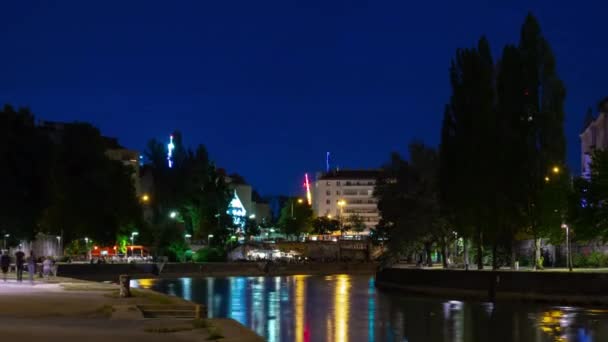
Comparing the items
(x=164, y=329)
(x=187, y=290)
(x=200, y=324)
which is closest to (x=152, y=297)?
(x=200, y=324)

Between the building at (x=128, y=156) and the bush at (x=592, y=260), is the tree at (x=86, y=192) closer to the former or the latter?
the bush at (x=592, y=260)

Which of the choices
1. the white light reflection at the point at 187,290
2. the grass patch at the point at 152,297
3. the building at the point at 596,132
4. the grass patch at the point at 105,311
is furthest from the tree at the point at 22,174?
the grass patch at the point at 105,311

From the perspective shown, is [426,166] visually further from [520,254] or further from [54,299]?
[54,299]

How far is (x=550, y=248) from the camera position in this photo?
259 feet

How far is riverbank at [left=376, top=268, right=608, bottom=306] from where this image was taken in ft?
179

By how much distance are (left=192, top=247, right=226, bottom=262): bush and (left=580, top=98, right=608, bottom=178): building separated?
2123 inches

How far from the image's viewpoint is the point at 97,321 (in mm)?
28500

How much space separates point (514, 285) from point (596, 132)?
47750 mm

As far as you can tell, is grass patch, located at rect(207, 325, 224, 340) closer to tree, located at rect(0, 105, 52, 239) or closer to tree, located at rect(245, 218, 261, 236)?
tree, located at rect(0, 105, 52, 239)

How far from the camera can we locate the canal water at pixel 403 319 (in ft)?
127

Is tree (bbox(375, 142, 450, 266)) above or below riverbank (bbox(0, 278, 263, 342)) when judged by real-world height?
above

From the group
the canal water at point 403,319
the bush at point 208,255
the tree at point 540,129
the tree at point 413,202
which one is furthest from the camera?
the bush at point 208,255

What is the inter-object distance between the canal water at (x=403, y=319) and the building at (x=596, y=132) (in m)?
33.8

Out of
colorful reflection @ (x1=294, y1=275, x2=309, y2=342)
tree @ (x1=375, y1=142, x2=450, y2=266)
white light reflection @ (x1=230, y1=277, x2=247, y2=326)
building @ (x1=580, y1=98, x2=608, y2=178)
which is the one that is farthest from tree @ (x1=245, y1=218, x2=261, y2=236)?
colorful reflection @ (x1=294, y1=275, x2=309, y2=342)
